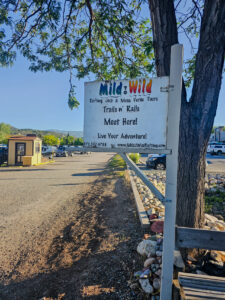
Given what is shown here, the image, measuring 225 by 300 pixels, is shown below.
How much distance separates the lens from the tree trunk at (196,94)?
242 cm

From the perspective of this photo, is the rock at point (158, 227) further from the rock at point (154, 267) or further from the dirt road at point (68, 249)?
the rock at point (154, 267)

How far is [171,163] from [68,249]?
2661 mm

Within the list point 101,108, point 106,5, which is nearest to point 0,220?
point 101,108

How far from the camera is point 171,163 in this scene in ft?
5.74

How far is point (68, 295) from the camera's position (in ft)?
7.23

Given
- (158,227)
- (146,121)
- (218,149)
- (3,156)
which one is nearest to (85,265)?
(158,227)

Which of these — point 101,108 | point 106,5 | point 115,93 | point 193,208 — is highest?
point 106,5

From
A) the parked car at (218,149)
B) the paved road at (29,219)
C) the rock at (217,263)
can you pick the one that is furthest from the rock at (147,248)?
the parked car at (218,149)

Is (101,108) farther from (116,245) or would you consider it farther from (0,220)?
(0,220)

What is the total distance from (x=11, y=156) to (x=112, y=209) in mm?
16662

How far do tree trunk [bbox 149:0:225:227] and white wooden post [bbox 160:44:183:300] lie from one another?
925 mm

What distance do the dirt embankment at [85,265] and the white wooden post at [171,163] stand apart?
63 cm

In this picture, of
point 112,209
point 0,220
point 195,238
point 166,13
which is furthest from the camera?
point 112,209

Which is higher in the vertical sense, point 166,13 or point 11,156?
point 166,13
